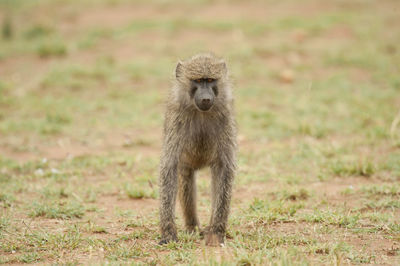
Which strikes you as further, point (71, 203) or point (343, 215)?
point (71, 203)

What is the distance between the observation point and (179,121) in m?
5.18

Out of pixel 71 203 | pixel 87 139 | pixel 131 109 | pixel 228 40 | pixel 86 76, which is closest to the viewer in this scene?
pixel 71 203

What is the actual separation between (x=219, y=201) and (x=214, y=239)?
1.17 ft

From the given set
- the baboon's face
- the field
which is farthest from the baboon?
the field

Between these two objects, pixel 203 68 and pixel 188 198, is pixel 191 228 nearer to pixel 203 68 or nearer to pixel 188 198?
pixel 188 198

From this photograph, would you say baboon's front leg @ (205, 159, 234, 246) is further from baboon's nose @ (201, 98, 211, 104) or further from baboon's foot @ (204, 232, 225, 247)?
baboon's nose @ (201, 98, 211, 104)

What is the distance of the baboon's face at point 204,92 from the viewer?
490 centimetres

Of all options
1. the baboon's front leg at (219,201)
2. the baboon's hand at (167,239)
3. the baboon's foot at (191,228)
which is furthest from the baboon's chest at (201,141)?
the baboon's hand at (167,239)

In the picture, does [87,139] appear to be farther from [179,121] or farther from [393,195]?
[393,195]

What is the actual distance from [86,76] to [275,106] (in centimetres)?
424

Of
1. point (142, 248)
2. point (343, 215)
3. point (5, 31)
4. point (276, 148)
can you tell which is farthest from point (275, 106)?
point (5, 31)

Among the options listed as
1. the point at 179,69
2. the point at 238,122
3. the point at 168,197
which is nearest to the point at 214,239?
the point at 168,197

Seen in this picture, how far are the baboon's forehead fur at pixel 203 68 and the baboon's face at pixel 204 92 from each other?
0.06 meters

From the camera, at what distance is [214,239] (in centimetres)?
488
